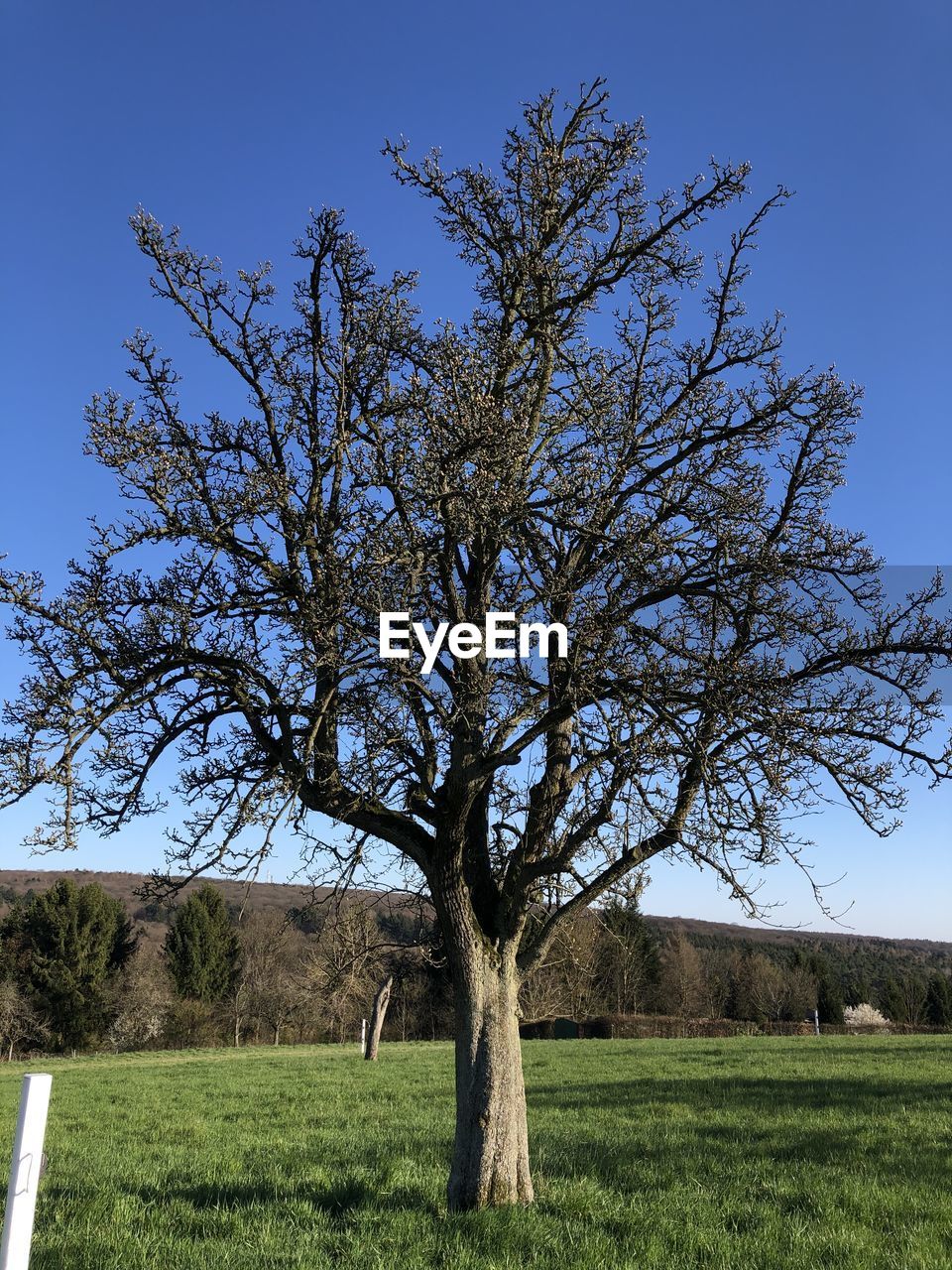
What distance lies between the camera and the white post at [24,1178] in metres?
4.02

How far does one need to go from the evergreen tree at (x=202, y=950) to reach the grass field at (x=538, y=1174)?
43.1 meters

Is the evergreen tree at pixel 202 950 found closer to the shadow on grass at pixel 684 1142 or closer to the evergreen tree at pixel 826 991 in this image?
the shadow on grass at pixel 684 1142

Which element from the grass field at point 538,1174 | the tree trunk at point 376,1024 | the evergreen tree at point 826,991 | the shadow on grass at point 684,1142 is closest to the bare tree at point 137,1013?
the tree trunk at point 376,1024

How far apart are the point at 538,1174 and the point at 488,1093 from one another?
2.08m

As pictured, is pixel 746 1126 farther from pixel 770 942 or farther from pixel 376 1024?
pixel 770 942

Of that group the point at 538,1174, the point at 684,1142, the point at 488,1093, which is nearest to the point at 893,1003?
the point at 684,1142

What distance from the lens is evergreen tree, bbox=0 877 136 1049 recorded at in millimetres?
55781

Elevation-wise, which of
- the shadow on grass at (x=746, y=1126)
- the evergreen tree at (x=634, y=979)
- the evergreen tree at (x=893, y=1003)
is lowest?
the evergreen tree at (x=893, y=1003)

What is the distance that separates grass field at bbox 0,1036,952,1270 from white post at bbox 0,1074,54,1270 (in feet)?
8.65

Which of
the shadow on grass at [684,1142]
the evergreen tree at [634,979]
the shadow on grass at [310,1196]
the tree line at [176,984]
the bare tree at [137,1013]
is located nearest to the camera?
the shadow on grass at [310,1196]

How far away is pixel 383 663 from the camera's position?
732 centimetres

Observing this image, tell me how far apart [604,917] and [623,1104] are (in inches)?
350

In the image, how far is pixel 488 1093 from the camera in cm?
770

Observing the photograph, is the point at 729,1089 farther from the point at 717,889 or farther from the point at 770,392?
the point at 770,392
